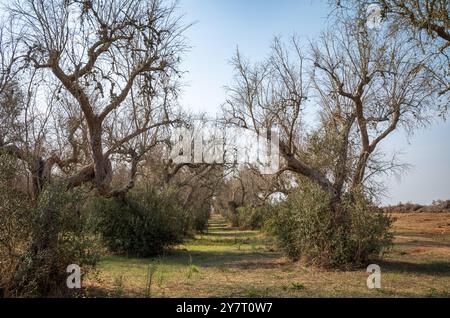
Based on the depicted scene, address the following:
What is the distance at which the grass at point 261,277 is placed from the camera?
30.1 feet

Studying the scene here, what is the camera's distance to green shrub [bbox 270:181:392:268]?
1301 cm

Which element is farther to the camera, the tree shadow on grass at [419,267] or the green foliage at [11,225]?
the tree shadow on grass at [419,267]

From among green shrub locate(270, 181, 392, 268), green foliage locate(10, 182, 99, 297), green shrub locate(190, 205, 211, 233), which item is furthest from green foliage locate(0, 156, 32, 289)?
green shrub locate(190, 205, 211, 233)

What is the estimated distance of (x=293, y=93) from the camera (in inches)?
A: 651

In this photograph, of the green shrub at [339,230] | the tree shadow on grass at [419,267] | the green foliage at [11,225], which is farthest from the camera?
the green shrub at [339,230]

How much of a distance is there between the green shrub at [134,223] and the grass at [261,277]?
0.72 m

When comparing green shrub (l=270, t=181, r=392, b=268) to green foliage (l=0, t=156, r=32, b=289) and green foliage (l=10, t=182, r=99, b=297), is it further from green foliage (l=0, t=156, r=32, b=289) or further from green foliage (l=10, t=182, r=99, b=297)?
green foliage (l=0, t=156, r=32, b=289)

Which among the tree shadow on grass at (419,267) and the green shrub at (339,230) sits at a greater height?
the green shrub at (339,230)

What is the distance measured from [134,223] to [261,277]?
23.0 feet

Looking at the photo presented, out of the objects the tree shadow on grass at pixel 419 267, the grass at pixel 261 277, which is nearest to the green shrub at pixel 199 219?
the grass at pixel 261 277

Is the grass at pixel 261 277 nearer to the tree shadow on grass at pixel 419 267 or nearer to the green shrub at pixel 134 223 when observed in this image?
the tree shadow on grass at pixel 419 267

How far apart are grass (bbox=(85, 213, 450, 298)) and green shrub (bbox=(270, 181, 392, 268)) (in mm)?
534

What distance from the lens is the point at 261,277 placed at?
39.1 ft
